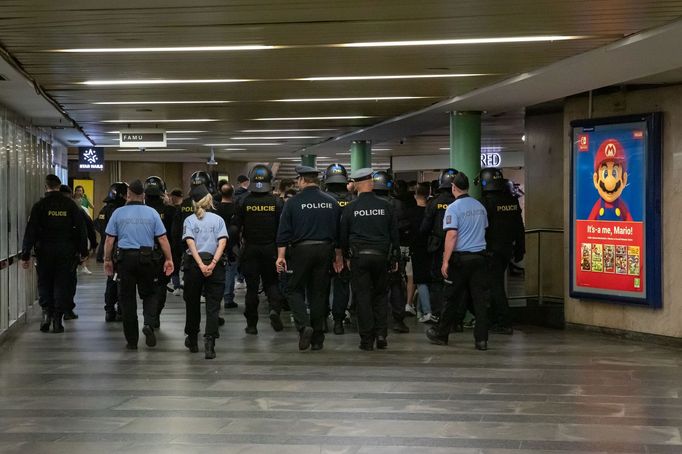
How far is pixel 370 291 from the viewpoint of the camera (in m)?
10.2

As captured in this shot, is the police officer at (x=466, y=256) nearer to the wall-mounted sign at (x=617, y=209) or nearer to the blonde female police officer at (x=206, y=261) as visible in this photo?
the wall-mounted sign at (x=617, y=209)

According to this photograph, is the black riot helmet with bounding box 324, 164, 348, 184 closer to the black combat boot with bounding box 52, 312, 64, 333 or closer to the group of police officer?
the group of police officer

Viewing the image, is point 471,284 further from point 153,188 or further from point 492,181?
point 153,188

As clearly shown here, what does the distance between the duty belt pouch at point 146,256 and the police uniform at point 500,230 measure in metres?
3.94

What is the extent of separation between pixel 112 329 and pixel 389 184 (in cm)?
388

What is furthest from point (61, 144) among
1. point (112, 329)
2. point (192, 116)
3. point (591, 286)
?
point (591, 286)

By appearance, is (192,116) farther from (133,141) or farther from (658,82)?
(658,82)

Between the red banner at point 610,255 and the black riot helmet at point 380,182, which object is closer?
the red banner at point 610,255

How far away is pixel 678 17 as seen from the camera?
7.45 meters

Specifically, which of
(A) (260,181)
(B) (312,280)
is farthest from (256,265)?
(B) (312,280)

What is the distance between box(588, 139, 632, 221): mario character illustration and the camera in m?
11.5

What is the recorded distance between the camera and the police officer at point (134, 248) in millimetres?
10155

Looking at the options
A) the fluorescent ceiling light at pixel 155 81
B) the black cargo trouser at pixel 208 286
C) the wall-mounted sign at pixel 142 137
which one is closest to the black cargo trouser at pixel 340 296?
the black cargo trouser at pixel 208 286

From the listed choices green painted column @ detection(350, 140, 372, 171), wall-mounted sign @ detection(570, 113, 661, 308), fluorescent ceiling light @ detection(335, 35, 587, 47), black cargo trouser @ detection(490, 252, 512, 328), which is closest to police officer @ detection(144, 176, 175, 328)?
black cargo trouser @ detection(490, 252, 512, 328)
